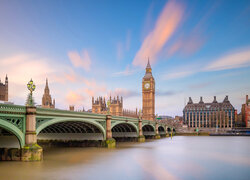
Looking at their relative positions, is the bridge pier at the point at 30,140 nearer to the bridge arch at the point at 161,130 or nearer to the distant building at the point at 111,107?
the bridge arch at the point at 161,130

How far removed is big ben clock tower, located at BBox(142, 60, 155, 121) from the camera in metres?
172

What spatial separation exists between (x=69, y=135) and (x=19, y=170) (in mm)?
27509

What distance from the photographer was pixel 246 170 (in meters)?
28.1

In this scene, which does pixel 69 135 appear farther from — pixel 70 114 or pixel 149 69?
pixel 149 69

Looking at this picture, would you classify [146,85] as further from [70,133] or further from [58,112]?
[58,112]

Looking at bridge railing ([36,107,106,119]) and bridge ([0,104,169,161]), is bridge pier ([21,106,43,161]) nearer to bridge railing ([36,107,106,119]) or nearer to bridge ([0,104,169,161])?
bridge ([0,104,169,161])

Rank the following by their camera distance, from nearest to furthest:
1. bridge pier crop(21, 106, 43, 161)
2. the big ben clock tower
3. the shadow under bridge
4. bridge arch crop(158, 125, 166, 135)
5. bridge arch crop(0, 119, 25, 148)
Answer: bridge arch crop(0, 119, 25, 148)
bridge pier crop(21, 106, 43, 161)
the shadow under bridge
bridge arch crop(158, 125, 166, 135)
the big ben clock tower

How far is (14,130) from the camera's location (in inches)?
1073

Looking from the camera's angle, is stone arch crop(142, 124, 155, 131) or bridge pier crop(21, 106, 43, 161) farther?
stone arch crop(142, 124, 155, 131)

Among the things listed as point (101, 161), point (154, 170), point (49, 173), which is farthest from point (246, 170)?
point (49, 173)

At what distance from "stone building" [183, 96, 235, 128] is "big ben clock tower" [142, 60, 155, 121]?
29.6m

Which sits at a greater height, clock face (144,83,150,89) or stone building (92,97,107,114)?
clock face (144,83,150,89)

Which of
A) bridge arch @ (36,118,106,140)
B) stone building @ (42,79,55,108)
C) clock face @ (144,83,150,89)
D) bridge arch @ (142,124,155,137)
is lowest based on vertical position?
bridge arch @ (142,124,155,137)

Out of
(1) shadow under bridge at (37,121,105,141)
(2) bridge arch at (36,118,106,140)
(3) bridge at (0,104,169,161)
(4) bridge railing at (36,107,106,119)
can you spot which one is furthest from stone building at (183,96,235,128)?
(4) bridge railing at (36,107,106,119)
